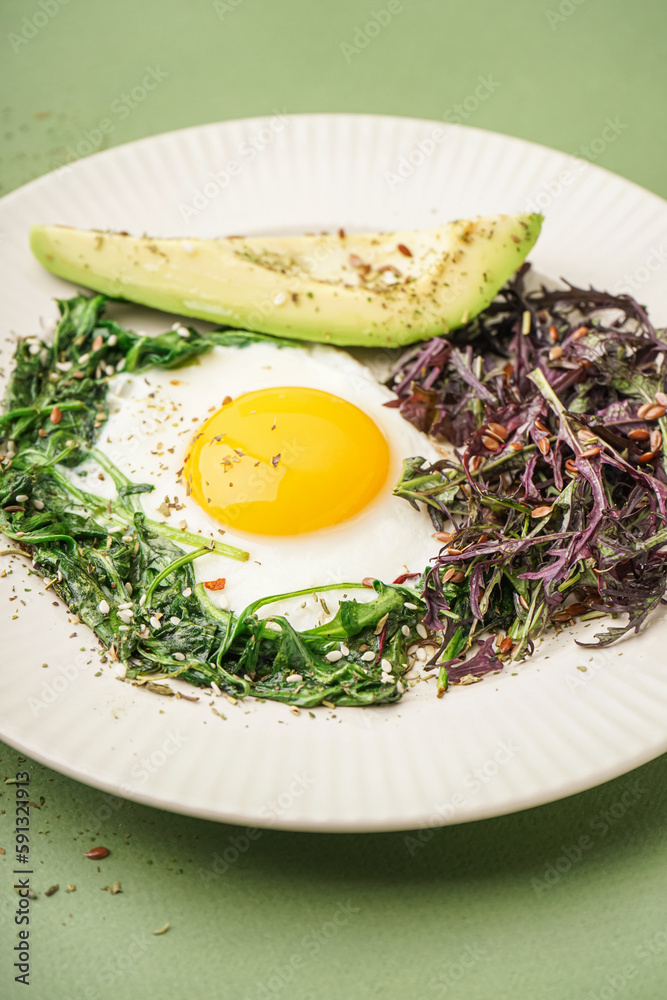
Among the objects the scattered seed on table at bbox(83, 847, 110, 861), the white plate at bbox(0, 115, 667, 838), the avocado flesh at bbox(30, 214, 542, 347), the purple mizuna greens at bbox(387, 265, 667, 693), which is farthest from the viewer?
the avocado flesh at bbox(30, 214, 542, 347)

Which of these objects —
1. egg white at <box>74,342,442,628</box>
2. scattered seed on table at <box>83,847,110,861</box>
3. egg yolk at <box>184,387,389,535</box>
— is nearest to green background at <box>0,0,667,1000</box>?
scattered seed on table at <box>83,847,110,861</box>

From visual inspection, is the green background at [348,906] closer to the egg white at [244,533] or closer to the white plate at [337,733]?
the white plate at [337,733]

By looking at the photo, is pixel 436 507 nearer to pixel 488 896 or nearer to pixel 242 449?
pixel 242 449

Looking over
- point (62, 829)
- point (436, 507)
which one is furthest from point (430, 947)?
point (436, 507)

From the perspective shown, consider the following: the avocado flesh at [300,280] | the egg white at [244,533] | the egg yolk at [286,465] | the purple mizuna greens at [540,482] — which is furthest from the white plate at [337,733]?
the egg yolk at [286,465]

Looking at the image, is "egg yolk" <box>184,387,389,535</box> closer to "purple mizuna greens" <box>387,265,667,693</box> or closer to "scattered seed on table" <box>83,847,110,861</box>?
"purple mizuna greens" <box>387,265,667,693</box>

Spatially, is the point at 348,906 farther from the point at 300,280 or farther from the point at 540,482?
the point at 300,280
